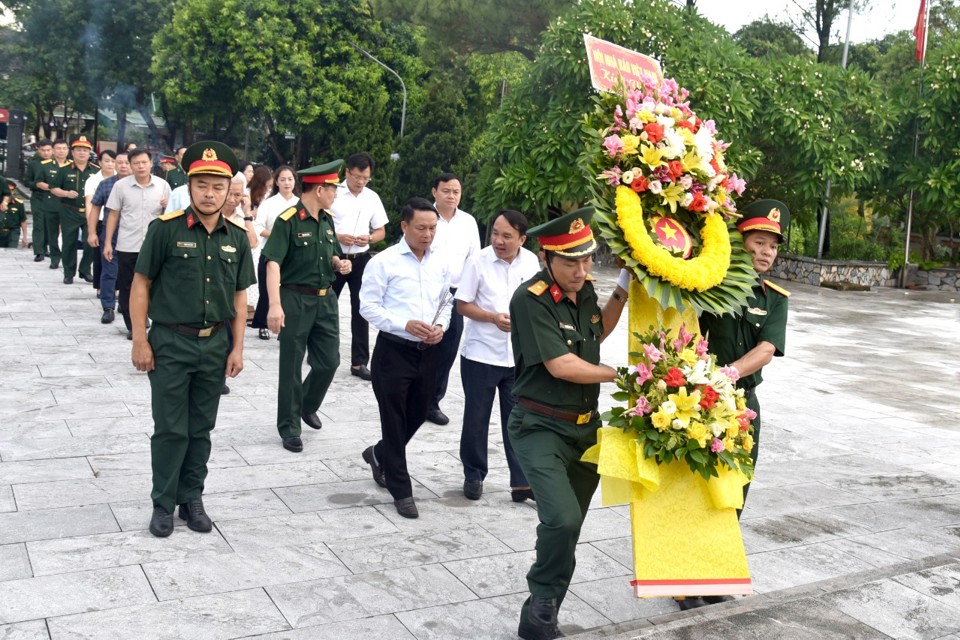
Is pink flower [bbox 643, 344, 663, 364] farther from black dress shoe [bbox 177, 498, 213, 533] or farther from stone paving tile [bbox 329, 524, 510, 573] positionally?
black dress shoe [bbox 177, 498, 213, 533]


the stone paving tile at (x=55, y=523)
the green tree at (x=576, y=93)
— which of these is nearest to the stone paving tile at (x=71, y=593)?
the stone paving tile at (x=55, y=523)

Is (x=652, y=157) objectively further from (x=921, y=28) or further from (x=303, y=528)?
(x=921, y=28)

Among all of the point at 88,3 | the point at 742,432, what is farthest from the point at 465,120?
the point at 742,432

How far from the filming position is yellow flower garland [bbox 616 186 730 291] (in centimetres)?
437

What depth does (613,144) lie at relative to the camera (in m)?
4.42

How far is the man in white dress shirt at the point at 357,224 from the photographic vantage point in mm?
9359

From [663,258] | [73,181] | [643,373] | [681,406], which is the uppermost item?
[73,181]

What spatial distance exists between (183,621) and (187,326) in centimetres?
163

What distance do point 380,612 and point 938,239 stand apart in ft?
88.4

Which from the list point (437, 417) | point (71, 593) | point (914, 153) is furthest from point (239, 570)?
point (914, 153)

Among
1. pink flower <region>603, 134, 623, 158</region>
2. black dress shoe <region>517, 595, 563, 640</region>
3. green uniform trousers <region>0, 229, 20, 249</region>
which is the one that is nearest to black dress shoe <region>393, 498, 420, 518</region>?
black dress shoe <region>517, 595, 563, 640</region>

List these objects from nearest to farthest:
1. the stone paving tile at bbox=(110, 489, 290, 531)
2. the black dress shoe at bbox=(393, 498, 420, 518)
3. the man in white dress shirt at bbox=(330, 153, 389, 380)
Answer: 1. the stone paving tile at bbox=(110, 489, 290, 531)
2. the black dress shoe at bbox=(393, 498, 420, 518)
3. the man in white dress shirt at bbox=(330, 153, 389, 380)

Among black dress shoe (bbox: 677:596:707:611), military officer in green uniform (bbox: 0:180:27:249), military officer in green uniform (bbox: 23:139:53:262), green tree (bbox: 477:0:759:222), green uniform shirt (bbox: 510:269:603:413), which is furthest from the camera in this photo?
green tree (bbox: 477:0:759:222)

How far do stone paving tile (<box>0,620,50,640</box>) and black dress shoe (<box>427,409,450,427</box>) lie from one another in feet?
13.9
